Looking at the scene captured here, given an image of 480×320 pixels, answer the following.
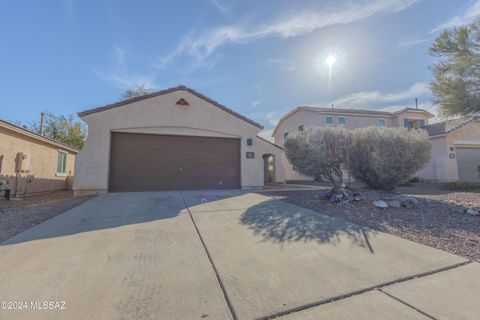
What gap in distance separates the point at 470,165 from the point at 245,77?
Answer: 1847 centimetres

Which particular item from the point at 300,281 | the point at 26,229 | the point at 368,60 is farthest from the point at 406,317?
the point at 368,60

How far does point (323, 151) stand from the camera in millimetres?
7949

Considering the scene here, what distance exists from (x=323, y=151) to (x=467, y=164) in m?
16.2

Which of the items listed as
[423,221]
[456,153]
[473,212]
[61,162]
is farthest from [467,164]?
[61,162]

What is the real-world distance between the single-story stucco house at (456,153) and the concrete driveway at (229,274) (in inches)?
676

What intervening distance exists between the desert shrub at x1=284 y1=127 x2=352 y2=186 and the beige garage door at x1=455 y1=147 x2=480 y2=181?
560 inches

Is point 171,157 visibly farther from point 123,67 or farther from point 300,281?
point 300,281

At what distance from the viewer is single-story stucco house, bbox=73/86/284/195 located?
923cm

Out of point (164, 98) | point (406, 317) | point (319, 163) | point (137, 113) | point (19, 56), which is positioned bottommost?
point (406, 317)

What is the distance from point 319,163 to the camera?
7961 millimetres

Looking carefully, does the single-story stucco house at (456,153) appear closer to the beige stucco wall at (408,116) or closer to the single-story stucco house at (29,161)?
the beige stucco wall at (408,116)

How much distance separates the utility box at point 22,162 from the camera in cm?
897

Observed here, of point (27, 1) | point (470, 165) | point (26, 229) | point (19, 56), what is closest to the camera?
point (26, 229)

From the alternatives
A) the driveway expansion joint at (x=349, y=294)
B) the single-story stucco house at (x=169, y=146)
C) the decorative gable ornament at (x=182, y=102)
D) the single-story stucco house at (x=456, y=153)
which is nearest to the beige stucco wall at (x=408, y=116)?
the single-story stucco house at (x=456, y=153)
